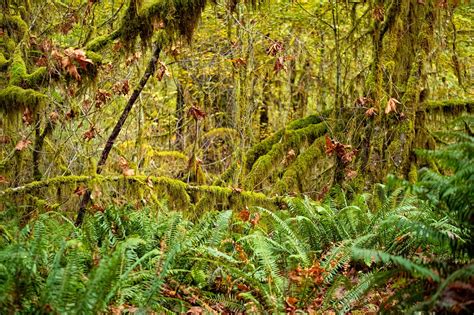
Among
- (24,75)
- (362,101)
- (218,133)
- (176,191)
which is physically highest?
(24,75)

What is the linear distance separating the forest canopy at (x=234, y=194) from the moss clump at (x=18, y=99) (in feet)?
0.06

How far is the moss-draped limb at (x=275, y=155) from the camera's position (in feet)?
25.6

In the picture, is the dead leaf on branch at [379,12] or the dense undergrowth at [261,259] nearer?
the dense undergrowth at [261,259]

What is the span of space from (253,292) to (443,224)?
1.79 metres

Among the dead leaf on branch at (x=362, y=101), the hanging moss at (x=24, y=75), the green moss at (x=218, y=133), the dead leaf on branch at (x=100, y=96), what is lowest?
the green moss at (x=218, y=133)

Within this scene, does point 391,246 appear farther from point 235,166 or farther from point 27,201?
point 27,201

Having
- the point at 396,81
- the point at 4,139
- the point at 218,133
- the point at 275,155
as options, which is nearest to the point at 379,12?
the point at 396,81

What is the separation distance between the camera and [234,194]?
6.60 metres

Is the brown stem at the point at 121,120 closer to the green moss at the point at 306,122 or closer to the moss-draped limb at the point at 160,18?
the moss-draped limb at the point at 160,18

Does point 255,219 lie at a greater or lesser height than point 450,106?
lesser

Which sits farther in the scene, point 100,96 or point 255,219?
point 100,96

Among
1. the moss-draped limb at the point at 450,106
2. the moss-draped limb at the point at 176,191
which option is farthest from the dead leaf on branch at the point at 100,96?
the moss-draped limb at the point at 450,106

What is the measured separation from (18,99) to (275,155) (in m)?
3.89

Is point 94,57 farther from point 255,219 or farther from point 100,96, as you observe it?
point 255,219
